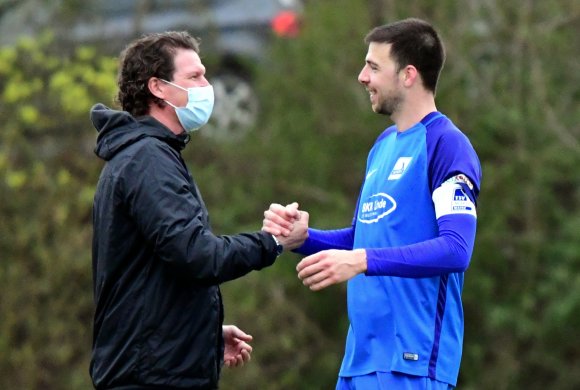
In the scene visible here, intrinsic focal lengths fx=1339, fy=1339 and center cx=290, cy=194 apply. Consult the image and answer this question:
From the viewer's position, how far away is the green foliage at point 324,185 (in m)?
10.6

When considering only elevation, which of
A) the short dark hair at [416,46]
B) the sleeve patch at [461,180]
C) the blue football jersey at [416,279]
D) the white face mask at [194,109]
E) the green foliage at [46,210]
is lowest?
the green foliage at [46,210]

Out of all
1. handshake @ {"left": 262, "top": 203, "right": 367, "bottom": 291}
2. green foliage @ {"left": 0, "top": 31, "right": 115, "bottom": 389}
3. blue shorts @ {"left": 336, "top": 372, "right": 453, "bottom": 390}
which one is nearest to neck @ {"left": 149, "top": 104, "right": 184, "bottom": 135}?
handshake @ {"left": 262, "top": 203, "right": 367, "bottom": 291}

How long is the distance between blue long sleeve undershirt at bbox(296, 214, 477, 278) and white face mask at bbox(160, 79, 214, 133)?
879 mm

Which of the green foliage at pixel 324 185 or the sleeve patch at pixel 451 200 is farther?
the green foliage at pixel 324 185

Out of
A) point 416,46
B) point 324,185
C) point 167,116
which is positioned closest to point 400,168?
point 416,46

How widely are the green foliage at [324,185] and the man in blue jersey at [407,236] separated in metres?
4.88

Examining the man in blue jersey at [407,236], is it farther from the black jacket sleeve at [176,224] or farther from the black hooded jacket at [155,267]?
the black hooded jacket at [155,267]

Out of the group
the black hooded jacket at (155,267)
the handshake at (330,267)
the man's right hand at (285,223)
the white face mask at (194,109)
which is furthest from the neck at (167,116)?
the handshake at (330,267)

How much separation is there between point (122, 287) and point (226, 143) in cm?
663

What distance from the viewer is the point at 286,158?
36.8ft

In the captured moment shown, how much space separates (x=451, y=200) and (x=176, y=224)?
1114mm

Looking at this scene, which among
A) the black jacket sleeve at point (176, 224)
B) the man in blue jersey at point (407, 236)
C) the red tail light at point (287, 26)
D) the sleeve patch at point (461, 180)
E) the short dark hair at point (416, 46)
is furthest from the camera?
the red tail light at point (287, 26)

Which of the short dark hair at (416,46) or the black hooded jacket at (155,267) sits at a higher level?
the short dark hair at (416,46)

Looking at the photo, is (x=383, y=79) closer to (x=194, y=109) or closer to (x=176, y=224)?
(x=194, y=109)
